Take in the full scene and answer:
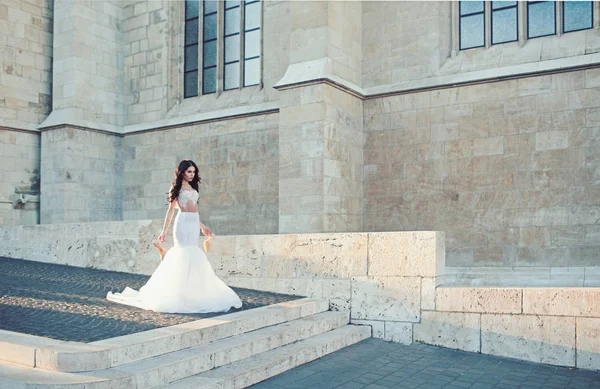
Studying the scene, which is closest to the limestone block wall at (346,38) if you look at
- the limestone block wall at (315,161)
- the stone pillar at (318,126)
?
the stone pillar at (318,126)

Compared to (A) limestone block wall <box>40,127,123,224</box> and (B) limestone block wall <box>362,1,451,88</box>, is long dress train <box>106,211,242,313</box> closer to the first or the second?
(B) limestone block wall <box>362,1,451,88</box>

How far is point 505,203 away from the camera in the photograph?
35.5ft

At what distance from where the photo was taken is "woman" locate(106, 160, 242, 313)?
22.1 feet

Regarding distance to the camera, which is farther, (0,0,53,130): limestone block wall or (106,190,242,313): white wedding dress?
(0,0,53,130): limestone block wall

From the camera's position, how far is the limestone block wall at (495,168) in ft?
33.6

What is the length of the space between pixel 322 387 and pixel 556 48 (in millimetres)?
8343

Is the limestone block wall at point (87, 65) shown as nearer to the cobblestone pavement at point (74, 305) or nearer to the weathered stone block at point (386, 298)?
the cobblestone pavement at point (74, 305)

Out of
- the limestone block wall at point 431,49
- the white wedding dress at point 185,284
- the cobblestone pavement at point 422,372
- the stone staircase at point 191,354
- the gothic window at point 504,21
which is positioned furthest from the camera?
the gothic window at point 504,21

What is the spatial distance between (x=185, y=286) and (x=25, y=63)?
11.7 metres

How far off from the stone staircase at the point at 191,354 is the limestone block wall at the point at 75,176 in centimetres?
950

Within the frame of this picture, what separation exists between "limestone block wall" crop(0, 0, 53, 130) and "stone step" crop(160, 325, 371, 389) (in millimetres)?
11841

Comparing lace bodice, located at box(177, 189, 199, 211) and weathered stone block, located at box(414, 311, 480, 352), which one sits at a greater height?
lace bodice, located at box(177, 189, 199, 211)

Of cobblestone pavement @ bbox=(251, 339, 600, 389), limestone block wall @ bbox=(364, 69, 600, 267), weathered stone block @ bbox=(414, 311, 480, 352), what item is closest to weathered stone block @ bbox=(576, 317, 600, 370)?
cobblestone pavement @ bbox=(251, 339, 600, 389)

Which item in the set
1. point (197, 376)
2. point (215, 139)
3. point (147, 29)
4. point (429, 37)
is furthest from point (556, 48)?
point (147, 29)
